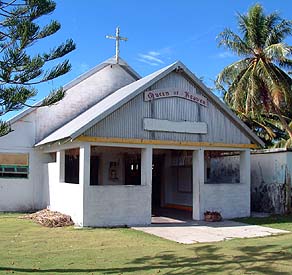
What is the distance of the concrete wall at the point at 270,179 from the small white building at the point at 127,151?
124 cm

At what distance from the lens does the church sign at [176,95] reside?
16.8 metres

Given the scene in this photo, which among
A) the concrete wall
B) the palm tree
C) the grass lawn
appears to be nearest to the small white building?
the concrete wall

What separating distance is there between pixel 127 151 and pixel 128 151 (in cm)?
9

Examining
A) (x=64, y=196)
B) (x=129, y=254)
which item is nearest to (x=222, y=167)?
(x=64, y=196)

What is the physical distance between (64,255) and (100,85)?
1361cm

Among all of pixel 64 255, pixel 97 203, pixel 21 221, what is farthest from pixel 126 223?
pixel 64 255

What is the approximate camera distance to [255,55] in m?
27.5

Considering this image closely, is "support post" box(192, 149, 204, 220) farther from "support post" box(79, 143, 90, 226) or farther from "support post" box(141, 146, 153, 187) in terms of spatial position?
"support post" box(79, 143, 90, 226)

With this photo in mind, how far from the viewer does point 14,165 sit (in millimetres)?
20797

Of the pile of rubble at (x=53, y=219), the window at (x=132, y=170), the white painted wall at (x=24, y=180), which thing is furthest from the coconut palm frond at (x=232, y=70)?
the pile of rubble at (x=53, y=219)

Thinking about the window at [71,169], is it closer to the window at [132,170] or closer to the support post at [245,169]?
the window at [132,170]

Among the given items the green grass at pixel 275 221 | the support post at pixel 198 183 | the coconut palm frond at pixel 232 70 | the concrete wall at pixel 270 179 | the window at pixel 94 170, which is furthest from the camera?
the coconut palm frond at pixel 232 70

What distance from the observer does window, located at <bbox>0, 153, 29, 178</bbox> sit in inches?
810

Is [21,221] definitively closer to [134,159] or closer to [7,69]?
[134,159]
